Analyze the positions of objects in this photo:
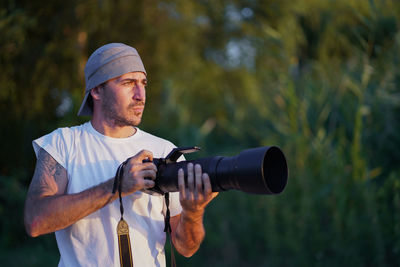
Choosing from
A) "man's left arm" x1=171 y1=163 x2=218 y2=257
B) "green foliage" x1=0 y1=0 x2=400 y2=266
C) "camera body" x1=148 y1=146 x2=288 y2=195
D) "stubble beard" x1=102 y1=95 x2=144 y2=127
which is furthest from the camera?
"green foliage" x1=0 y1=0 x2=400 y2=266

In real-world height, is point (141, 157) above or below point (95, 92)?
below

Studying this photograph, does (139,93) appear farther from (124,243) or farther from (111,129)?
(124,243)

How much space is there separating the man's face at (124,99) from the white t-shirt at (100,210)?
118mm

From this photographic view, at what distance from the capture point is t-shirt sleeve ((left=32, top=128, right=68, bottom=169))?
2137 millimetres

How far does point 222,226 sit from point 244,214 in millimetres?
319

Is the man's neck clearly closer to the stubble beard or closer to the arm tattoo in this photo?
the stubble beard

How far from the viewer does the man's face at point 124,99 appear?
7.45ft

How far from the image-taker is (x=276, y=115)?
6117 millimetres

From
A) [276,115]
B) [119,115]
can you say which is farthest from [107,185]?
[276,115]

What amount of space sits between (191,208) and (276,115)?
4307mm

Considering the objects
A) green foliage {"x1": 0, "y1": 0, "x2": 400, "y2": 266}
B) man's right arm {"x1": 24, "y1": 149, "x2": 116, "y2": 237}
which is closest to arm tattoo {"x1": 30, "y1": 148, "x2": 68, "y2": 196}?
man's right arm {"x1": 24, "y1": 149, "x2": 116, "y2": 237}

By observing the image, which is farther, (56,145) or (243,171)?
(56,145)

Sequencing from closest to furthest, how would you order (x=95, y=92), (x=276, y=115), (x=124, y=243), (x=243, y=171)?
(x=243, y=171)
(x=124, y=243)
(x=95, y=92)
(x=276, y=115)

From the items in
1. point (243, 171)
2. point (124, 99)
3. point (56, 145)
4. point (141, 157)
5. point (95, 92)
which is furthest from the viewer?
point (95, 92)
